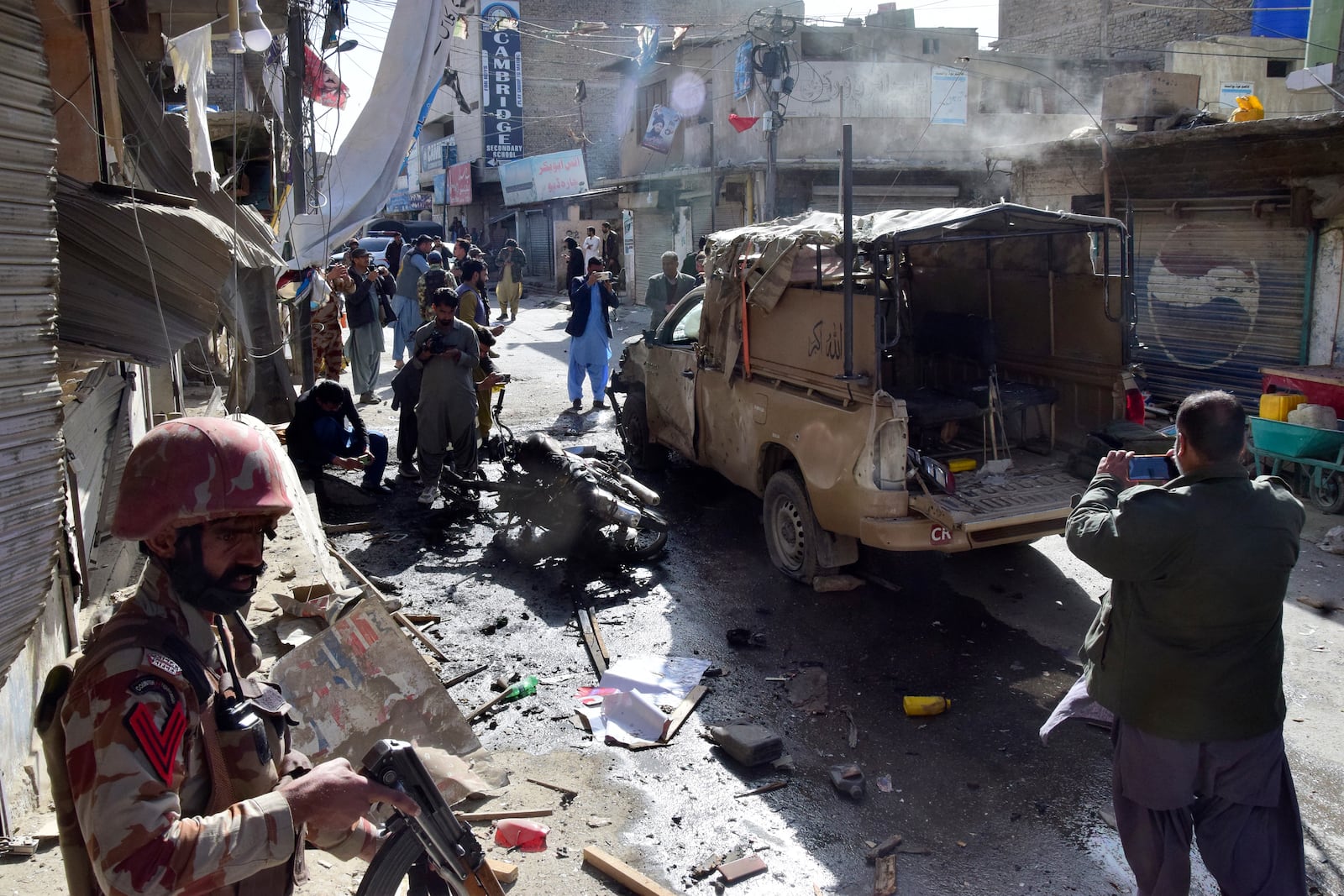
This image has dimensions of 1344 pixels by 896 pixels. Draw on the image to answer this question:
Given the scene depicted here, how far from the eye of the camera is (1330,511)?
7723 mm

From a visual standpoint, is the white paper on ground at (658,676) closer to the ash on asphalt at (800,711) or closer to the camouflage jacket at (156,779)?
the ash on asphalt at (800,711)

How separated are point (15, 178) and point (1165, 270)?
1170 cm

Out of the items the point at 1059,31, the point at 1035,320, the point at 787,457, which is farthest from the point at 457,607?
the point at 1059,31

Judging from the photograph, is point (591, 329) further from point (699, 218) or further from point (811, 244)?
point (699, 218)

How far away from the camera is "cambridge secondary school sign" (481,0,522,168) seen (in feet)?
124

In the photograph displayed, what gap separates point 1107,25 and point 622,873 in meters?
26.1

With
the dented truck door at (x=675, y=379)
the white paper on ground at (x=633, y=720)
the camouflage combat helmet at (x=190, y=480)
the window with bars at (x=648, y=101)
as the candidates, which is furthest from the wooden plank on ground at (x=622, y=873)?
the window with bars at (x=648, y=101)

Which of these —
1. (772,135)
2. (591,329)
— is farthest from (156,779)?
(772,135)

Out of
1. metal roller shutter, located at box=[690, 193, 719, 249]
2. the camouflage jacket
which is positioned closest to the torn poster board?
the camouflage jacket

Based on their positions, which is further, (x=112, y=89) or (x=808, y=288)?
(x=808, y=288)

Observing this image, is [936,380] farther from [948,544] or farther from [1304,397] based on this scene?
[1304,397]

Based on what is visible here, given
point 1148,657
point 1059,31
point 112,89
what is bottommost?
point 1148,657

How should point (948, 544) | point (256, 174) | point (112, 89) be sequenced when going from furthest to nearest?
1. point (256, 174)
2. point (948, 544)
3. point (112, 89)

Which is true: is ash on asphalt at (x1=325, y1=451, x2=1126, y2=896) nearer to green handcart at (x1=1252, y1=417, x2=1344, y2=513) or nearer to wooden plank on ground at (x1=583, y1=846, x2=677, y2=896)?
wooden plank on ground at (x1=583, y1=846, x2=677, y2=896)
